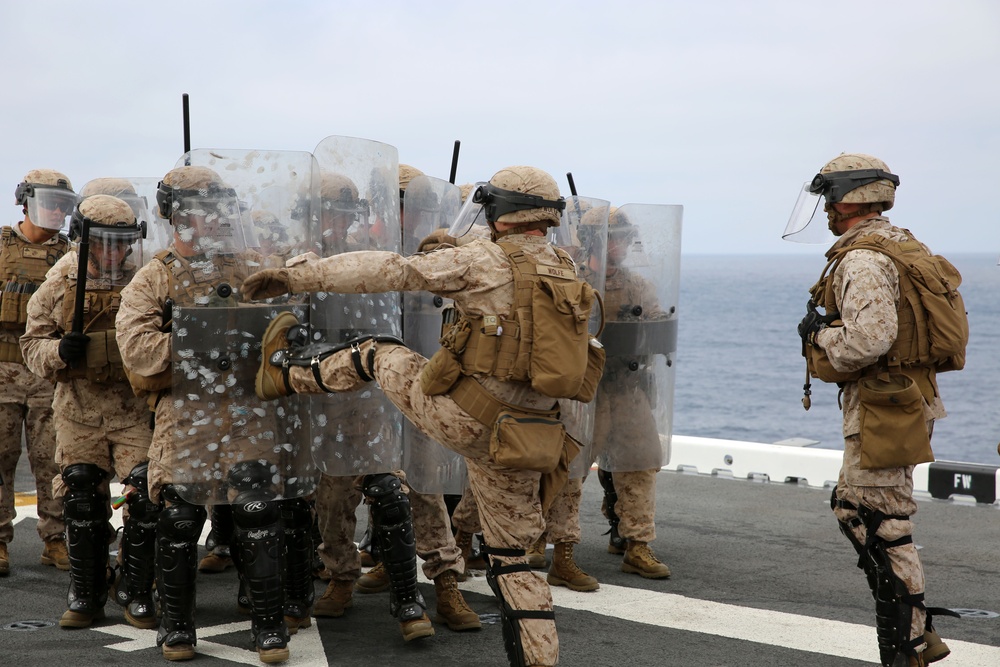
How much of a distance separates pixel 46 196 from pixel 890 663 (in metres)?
5.40

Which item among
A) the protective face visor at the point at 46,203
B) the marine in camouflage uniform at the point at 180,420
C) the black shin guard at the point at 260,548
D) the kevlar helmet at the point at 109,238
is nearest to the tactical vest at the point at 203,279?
the marine in camouflage uniform at the point at 180,420

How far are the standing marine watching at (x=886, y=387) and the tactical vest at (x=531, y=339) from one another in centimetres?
116

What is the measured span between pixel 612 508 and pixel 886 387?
2.92 meters

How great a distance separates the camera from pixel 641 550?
252 inches

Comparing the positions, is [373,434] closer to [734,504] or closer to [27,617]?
[27,617]

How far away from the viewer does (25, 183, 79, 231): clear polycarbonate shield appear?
6633 millimetres

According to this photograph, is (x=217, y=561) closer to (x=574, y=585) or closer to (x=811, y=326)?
(x=574, y=585)

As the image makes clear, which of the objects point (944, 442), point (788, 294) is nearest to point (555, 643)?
point (944, 442)

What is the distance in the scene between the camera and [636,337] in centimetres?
636

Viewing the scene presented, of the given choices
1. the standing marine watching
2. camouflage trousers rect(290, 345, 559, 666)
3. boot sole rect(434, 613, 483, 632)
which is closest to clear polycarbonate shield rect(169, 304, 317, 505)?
camouflage trousers rect(290, 345, 559, 666)

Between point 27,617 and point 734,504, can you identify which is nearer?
point 27,617

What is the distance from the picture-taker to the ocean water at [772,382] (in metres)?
29.9

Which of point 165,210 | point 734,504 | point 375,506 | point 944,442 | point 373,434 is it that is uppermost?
point 165,210

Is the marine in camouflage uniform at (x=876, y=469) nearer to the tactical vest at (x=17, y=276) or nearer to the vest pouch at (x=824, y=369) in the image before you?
the vest pouch at (x=824, y=369)
